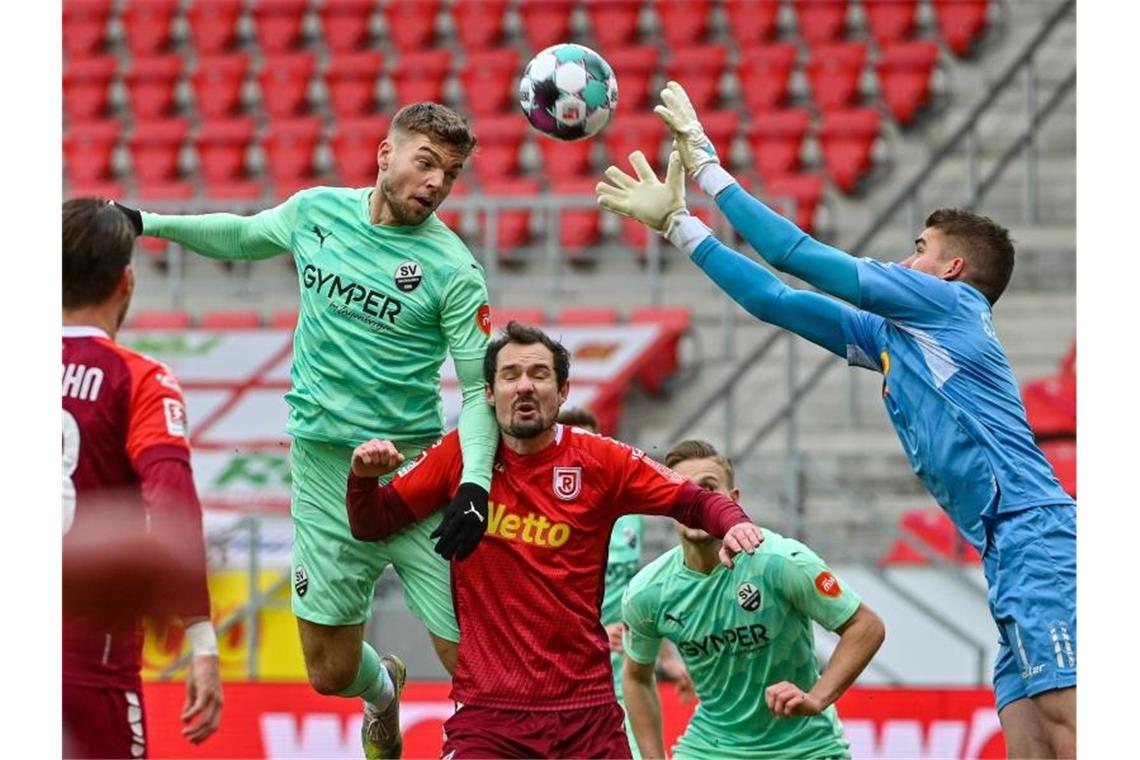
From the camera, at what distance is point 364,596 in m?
6.53

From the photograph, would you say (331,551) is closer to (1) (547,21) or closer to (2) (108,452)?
(2) (108,452)

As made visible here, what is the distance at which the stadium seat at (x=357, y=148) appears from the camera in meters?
16.2

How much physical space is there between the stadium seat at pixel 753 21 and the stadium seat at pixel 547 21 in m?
1.54

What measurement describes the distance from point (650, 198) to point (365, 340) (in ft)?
3.51

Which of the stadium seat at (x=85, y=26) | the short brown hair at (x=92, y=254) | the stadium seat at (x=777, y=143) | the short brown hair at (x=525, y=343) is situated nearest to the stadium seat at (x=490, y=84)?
the stadium seat at (x=777, y=143)

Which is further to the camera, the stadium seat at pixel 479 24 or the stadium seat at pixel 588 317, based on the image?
the stadium seat at pixel 479 24

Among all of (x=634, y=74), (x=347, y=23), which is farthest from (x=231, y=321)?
(x=347, y=23)

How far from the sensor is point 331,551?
255 inches

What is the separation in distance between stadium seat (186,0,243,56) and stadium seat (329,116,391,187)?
2.33 metres

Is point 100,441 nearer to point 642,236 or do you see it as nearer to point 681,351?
point 681,351

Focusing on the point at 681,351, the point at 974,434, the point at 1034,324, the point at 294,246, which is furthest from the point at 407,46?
the point at 974,434

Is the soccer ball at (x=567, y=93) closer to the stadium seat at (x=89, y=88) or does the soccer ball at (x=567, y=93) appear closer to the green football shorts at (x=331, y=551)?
the green football shorts at (x=331, y=551)

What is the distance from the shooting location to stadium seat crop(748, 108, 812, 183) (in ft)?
49.2

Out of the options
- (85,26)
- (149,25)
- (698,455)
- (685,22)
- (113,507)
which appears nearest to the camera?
(113,507)
